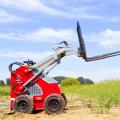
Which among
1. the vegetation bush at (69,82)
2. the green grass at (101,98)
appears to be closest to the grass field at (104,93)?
the green grass at (101,98)

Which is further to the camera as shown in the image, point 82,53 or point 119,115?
point 82,53

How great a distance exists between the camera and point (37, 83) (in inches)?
656

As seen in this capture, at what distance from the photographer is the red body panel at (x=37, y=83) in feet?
54.1

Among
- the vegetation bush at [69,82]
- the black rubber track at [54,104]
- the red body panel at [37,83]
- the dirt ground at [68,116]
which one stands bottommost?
the dirt ground at [68,116]

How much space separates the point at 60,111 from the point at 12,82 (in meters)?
2.02

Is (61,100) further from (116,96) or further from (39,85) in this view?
(116,96)

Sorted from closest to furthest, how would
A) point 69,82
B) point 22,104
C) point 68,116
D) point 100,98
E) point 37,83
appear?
point 68,116 < point 22,104 < point 37,83 < point 100,98 < point 69,82

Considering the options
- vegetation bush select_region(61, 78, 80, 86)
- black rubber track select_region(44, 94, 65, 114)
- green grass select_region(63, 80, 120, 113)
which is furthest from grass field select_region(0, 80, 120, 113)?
vegetation bush select_region(61, 78, 80, 86)

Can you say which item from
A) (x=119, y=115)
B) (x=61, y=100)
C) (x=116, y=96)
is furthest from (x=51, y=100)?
(x=116, y=96)

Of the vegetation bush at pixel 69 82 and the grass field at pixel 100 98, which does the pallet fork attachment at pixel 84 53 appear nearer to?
the grass field at pixel 100 98

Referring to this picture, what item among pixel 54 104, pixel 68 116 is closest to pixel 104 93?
pixel 54 104

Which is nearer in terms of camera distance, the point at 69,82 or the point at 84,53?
the point at 84,53

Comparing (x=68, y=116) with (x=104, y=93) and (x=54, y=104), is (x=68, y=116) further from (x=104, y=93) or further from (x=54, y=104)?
(x=104, y=93)

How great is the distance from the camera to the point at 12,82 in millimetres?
16750
